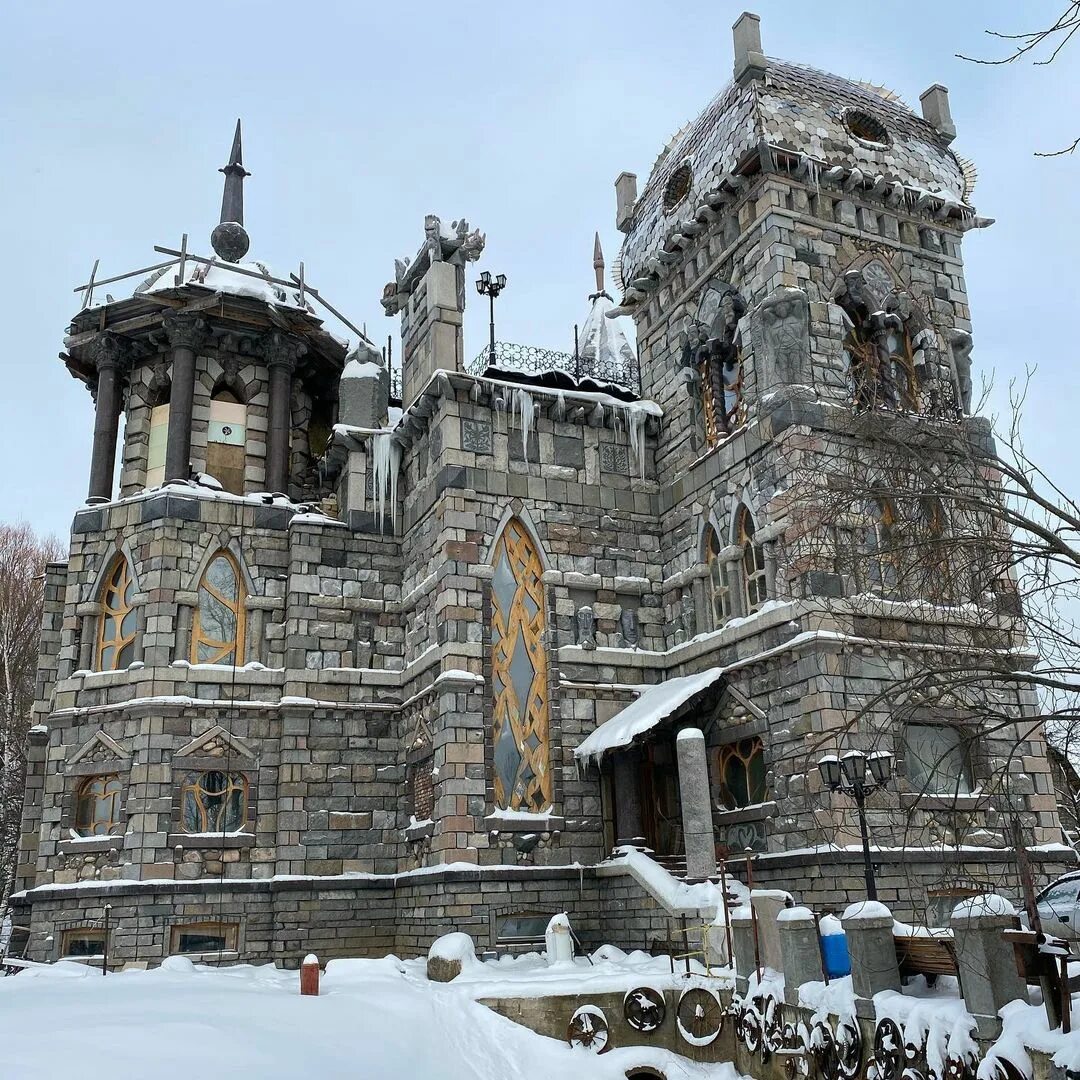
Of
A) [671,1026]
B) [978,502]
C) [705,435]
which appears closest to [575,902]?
[671,1026]

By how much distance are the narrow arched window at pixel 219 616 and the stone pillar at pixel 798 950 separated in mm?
13025

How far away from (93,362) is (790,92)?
1609 cm

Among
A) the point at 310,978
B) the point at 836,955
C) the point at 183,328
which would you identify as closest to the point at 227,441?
the point at 183,328

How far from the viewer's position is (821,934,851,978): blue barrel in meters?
11.7

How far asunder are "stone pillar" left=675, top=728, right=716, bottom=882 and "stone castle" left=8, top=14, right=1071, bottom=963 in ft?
0.16

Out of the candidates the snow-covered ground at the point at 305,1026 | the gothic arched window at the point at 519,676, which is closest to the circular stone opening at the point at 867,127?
the gothic arched window at the point at 519,676

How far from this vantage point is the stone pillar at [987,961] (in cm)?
910

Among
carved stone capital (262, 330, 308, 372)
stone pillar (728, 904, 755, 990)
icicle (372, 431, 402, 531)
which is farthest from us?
carved stone capital (262, 330, 308, 372)

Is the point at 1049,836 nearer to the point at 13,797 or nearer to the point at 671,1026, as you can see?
the point at 671,1026

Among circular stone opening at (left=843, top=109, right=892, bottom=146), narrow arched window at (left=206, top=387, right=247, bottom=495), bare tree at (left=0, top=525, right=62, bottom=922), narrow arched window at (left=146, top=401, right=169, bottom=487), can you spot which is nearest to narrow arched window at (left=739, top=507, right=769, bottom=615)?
circular stone opening at (left=843, top=109, right=892, bottom=146)

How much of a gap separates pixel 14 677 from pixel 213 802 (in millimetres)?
12897

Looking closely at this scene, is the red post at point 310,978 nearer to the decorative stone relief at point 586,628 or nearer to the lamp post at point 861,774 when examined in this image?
the lamp post at point 861,774

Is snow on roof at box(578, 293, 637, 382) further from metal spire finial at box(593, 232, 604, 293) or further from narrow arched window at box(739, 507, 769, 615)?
narrow arched window at box(739, 507, 769, 615)

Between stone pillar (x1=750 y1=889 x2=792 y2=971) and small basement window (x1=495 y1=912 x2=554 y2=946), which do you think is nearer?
stone pillar (x1=750 y1=889 x2=792 y2=971)
